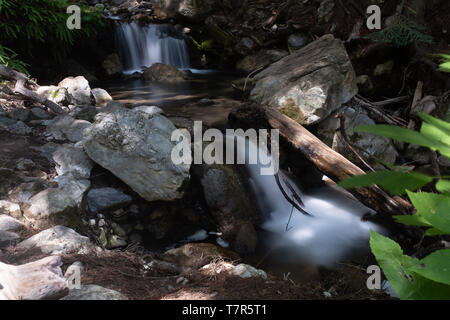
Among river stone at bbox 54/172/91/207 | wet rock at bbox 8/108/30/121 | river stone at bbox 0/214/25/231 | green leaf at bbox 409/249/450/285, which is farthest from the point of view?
wet rock at bbox 8/108/30/121

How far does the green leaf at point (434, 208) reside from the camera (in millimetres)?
735

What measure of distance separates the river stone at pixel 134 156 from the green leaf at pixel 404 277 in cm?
256

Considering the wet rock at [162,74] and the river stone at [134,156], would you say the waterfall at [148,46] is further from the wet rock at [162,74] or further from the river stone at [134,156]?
the river stone at [134,156]

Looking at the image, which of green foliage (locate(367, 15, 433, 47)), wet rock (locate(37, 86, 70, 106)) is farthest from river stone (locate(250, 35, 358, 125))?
wet rock (locate(37, 86, 70, 106))

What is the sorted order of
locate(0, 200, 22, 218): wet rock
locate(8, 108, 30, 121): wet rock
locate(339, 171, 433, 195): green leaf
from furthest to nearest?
locate(8, 108, 30, 121): wet rock, locate(0, 200, 22, 218): wet rock, locate(339, 171, 433, 195): green leaf

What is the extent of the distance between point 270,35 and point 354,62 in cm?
306

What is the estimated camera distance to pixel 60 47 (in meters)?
7.50

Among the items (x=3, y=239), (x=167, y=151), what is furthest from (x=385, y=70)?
(x=3, y=239)

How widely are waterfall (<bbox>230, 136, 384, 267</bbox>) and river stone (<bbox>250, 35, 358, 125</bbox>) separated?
3.18ft

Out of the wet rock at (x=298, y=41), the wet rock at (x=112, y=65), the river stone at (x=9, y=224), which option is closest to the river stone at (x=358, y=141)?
the river stone at (x=9, y=224)

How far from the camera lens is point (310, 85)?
489 centimetres

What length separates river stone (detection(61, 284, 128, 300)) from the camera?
1.48 metres

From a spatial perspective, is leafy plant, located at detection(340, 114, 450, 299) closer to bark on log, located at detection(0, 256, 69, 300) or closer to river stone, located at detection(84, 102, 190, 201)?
bark on log, located at detection(0, 256, 69, 300)
